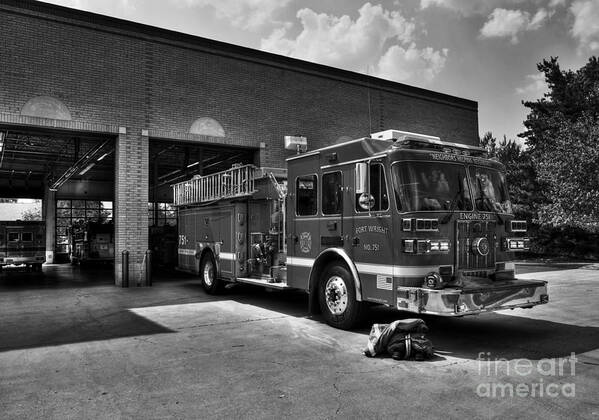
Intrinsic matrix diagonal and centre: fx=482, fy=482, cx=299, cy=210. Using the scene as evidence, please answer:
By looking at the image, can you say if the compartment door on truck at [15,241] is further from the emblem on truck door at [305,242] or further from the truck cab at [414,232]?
the truck cab at [414,232]

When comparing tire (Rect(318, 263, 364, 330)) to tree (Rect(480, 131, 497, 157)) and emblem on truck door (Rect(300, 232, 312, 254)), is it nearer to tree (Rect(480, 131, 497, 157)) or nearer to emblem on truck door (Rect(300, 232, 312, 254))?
emblem on truck door (Rect(300, 232, 312, 254))

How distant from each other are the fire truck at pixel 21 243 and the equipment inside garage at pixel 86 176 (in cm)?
328

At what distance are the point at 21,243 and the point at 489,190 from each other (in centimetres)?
1936

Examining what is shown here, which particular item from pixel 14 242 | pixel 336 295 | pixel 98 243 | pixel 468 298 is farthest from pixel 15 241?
pixel 468 298

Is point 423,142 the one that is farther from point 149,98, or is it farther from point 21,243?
point 21,243

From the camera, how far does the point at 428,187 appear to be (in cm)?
673

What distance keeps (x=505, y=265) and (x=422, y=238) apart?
179cm

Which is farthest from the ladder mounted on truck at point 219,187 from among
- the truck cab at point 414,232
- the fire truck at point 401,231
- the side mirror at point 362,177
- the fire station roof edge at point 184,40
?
the fire station roof edge at point 184,40

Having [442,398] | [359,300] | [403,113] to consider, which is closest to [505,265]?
[359,300]

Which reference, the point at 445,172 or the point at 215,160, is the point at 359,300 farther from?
the point at 215,160

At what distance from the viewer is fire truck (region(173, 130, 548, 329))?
6.41m

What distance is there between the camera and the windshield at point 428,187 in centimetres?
659

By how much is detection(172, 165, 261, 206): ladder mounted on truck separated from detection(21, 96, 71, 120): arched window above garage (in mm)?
3586

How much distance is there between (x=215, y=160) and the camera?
67.7 feet
